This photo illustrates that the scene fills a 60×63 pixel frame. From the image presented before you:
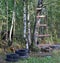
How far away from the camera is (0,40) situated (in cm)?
849

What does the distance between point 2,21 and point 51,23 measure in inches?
113

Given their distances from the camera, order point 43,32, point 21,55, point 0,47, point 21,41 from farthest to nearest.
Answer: point 43,32 < point 21,41 < point 0,47 < point 21,55

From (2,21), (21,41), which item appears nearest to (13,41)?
(21,41)

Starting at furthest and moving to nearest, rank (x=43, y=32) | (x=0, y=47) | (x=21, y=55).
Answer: (x=43, y=32), (x=0, y=47), (x=21, y=55)

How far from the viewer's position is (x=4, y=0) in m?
8.39

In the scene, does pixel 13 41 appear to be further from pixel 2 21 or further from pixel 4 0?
pixel 4 0

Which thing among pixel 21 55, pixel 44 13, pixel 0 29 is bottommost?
pixel 21 55

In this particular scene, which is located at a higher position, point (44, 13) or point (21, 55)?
point (44, 13)

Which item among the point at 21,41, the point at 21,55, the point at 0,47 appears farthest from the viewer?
the point at 21,41

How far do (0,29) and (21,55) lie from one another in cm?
224

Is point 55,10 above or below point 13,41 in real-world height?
above

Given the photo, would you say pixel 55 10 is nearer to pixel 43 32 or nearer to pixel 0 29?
pixel 43 32

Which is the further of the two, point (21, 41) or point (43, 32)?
point (43, 32)

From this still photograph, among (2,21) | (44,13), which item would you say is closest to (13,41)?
(2,21)
